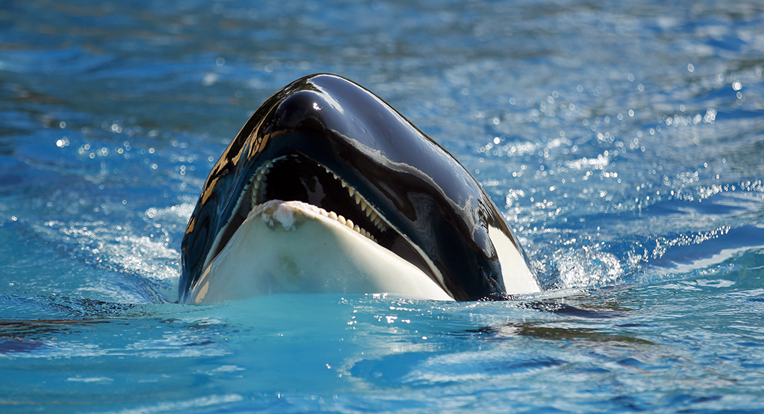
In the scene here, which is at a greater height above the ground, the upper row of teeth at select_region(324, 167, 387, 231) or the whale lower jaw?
the upper row of teeth at select_region(324, 167, 387, 231)

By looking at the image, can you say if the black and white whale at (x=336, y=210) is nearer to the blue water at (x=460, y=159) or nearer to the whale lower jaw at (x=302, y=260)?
the whale lower jaw at (x=302, y=260)

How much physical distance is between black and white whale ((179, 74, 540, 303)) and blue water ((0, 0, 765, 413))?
0.40 ft

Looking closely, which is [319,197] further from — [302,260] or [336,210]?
[302,260]

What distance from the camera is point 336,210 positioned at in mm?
2957

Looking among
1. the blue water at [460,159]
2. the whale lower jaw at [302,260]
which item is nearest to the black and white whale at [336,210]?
the whale lower jaw at [302,260]

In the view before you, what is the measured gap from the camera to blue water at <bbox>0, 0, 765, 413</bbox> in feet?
8.48

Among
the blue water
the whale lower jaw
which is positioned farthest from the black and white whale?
the blue water

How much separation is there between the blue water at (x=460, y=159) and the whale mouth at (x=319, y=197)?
0.26 meters

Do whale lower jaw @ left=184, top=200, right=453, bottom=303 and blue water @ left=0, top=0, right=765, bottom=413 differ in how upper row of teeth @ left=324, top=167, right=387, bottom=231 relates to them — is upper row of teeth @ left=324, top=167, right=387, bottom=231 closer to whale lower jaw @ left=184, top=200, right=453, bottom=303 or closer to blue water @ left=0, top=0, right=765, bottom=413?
whale lower jaw @ left=184, top=200, right=453, bottom=303

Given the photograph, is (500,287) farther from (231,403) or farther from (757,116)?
(757,116)

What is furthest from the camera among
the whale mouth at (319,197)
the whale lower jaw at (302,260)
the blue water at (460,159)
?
the whale mouth at (319,197)

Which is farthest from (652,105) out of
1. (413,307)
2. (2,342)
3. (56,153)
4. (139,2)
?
(139,2)

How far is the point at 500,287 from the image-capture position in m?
3.41

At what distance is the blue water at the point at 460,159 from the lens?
2584 millimetres
